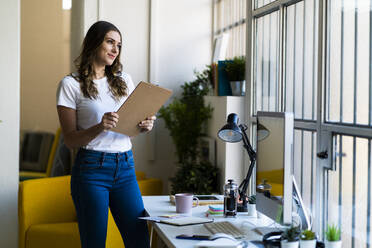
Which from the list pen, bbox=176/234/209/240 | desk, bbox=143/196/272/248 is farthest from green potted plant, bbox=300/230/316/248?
pen, bbox=176/234/209/240

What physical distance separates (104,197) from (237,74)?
174cm

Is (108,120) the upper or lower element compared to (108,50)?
lower

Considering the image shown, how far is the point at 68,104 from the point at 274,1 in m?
1.52

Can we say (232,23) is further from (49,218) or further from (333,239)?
(333,239)

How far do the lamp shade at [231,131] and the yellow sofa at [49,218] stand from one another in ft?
4.95

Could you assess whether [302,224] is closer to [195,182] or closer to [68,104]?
[68,104]

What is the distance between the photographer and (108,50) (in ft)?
8.29

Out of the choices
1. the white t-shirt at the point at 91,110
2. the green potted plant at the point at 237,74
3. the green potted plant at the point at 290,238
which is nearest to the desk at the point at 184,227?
the green potted plant at the point at 290,238

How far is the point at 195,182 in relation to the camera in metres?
3.85

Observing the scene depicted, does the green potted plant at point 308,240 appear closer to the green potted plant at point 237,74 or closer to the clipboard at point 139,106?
the clipboard at point 139,106

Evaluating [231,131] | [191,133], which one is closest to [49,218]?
[191,133]

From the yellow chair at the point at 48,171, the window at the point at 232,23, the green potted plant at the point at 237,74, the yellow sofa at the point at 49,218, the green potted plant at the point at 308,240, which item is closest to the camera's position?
the green potted plant at the point at 308,240

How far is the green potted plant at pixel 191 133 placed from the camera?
386 cm

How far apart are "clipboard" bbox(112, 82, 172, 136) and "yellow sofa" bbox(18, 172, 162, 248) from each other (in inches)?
50.4
